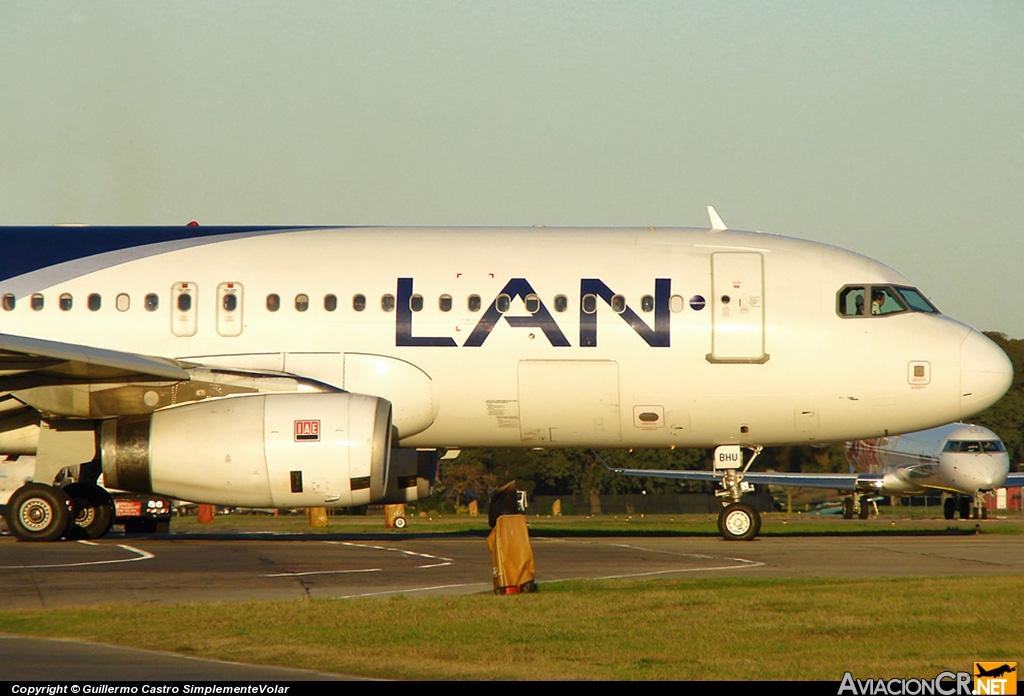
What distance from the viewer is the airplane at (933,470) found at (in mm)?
43312

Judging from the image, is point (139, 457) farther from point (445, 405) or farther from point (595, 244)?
point (595, 244)

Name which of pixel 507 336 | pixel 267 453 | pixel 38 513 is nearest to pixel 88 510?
pixel 38 513

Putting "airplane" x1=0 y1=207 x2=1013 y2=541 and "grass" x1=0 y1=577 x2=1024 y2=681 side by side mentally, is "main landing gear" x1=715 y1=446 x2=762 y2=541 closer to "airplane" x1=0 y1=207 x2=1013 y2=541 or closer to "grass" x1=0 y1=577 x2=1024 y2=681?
"airplane" x1=0 y1=207 x2=1013 y2=541

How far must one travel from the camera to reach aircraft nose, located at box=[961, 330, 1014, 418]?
19.2 m

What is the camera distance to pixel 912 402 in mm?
19234

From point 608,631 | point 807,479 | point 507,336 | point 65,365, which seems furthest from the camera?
point 807,479

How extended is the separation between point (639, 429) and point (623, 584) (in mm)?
6579

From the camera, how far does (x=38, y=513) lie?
723 inches

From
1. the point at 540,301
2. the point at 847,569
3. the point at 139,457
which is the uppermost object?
the point at 540,301

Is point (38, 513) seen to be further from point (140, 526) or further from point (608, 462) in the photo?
point (608, 462)

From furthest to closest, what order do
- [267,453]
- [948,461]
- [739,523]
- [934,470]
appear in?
1. [934,470]
2. [948,461]
3. [739,523]
4. [267,453]

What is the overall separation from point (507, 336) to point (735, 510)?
467 cm

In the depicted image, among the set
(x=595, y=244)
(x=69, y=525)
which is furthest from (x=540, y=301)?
(x=69, y=525)

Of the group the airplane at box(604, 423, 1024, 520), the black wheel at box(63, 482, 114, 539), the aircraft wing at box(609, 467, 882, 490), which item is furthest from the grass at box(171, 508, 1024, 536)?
the aircraft wing at box(609, 467, 882, 490)
